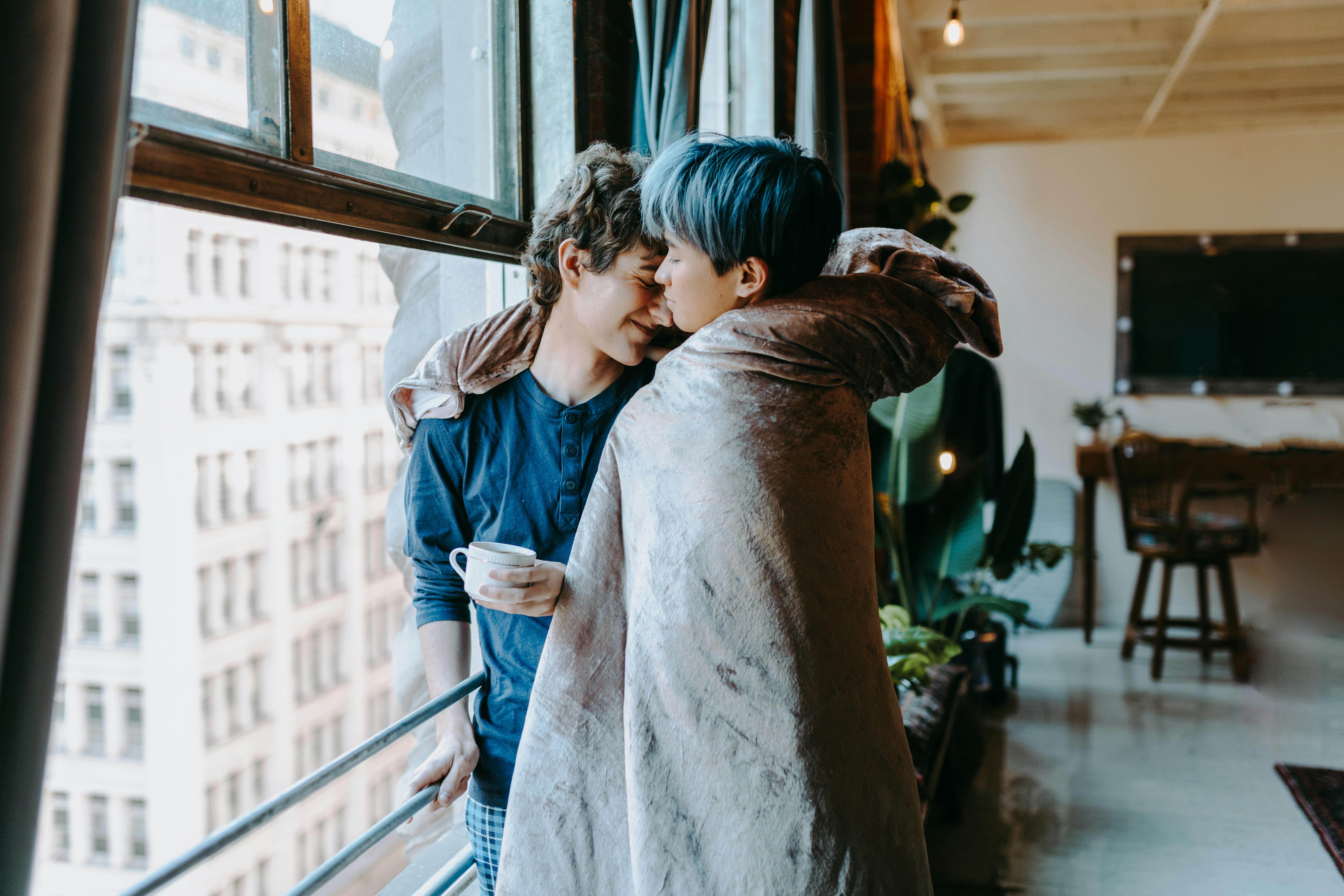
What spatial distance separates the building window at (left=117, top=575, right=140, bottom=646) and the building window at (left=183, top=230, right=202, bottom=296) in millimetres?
Answer: 721

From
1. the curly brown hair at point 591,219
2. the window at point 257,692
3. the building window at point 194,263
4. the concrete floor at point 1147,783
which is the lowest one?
the concrete floor at point 1147,783

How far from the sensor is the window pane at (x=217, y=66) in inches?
37.6

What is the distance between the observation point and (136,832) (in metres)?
2.35

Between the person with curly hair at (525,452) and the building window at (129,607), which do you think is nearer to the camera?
the person with curly hair at (525,452)

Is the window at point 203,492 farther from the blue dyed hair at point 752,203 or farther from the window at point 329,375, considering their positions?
the blue dyed hair at point 752,203

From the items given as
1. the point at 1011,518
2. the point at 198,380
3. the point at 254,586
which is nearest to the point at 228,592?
the point at 254,586

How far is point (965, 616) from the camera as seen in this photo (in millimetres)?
3730

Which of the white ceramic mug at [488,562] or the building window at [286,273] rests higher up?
the building window at [286,273]

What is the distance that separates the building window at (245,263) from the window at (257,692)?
3.90 ft

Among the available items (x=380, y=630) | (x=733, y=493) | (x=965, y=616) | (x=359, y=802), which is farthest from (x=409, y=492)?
(x=965, y=616)

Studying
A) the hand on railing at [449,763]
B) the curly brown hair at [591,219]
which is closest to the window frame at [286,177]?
the curly brown hair at [591,219]

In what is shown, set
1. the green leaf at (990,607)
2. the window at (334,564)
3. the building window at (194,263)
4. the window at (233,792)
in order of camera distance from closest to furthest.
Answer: the building window at (194,263)
the window at (233,792)
the window at (334,564)
the green leaf at (990,607)

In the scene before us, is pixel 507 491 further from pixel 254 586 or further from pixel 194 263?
pixel 254 586

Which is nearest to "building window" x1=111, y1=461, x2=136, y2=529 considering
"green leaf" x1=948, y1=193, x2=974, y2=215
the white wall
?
"green leaf" x1=948, y1=193, x2=974, y2=215
